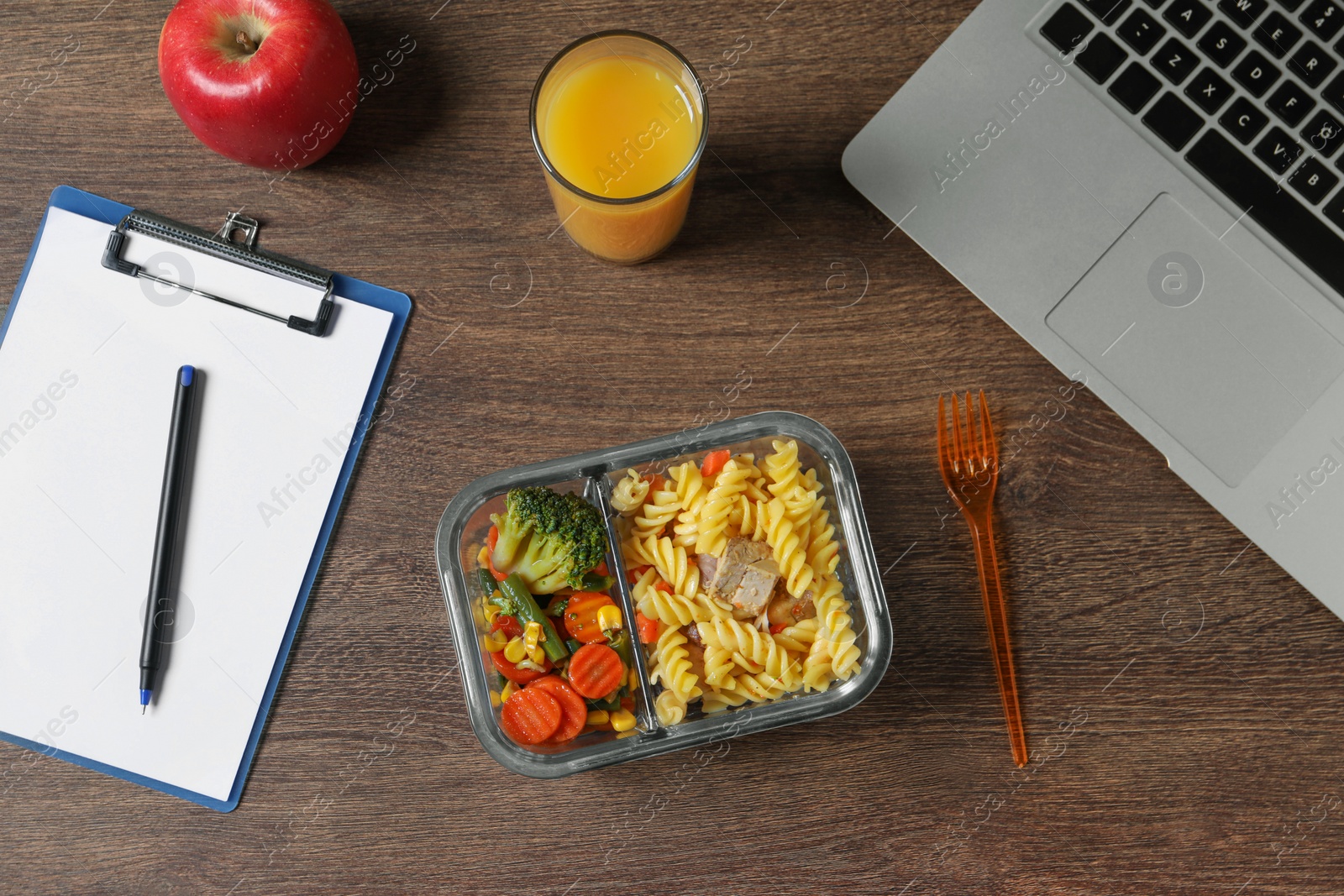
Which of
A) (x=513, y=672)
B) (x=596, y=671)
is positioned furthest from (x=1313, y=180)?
(x=513, y=672)

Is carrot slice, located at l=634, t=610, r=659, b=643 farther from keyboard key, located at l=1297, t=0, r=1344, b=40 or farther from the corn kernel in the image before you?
keyboard key, located at l=1297, t=0, r=1344, b=40

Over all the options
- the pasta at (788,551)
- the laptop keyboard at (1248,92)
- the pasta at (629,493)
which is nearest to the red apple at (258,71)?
the pasta at (629,493)

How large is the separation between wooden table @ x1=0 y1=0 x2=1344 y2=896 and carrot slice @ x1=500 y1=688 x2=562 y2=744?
19 centimetres

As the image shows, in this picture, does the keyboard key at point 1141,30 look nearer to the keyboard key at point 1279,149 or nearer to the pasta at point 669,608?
the keyboard key at point 1279,149

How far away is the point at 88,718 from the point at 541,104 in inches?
54.2

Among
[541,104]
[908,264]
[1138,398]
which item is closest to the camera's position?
[541,104]

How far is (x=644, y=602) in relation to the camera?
1.43 m

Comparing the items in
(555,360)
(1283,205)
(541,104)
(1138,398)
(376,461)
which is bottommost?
(376,461)

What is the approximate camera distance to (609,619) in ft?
4.62

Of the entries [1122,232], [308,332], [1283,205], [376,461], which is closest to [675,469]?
[376,461]

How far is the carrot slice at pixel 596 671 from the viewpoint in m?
1.39

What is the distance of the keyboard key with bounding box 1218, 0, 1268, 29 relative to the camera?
1.43m

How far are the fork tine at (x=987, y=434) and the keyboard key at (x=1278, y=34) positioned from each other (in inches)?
29.6

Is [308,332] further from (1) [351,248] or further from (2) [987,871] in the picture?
(2) [987,871]
